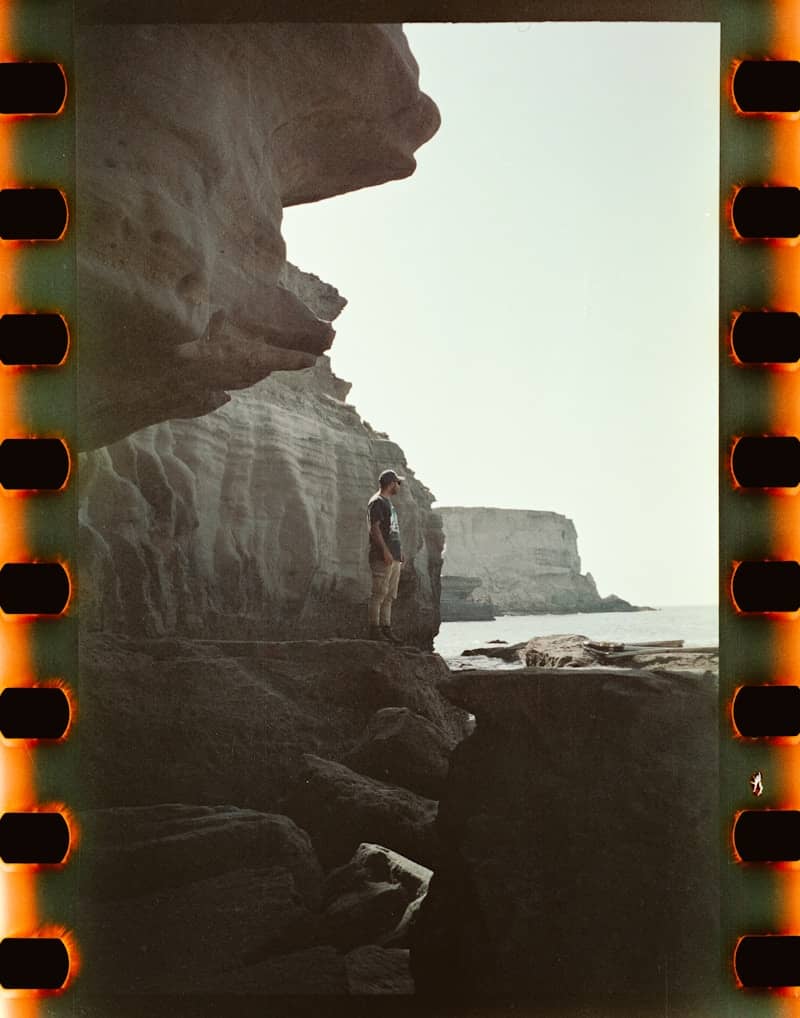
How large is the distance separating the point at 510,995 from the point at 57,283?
1.84 metres

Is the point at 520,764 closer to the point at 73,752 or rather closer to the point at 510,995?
the point at 510,995

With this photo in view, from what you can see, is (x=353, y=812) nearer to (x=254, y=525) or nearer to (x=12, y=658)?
(x=254, y=525)

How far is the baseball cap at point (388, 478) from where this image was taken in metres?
2.96

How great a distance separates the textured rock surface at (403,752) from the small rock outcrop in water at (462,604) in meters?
0.75

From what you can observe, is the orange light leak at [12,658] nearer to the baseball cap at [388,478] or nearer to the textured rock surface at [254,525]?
the textured rock surface at [254,525]

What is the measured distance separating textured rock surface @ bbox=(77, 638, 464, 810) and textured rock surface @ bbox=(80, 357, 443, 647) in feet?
0.35

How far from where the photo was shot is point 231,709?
10.6 ft

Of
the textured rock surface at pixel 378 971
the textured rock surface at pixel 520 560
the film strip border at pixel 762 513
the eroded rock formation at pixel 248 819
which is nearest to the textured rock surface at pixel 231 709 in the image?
the eroded rock formation at pixel 248 819

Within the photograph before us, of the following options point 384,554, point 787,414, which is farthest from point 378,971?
point 787,414

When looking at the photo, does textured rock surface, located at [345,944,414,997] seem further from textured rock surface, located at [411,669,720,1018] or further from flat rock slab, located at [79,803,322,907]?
flat rock slab, located at [79,803,322,907]

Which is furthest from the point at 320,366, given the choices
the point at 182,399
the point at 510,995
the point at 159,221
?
the point at 510,995

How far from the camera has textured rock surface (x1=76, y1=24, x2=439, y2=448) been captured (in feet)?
8.72

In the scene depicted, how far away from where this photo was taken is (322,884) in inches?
127

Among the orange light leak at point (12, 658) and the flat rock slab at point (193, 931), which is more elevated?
the orange light leak at point (12, 658)
